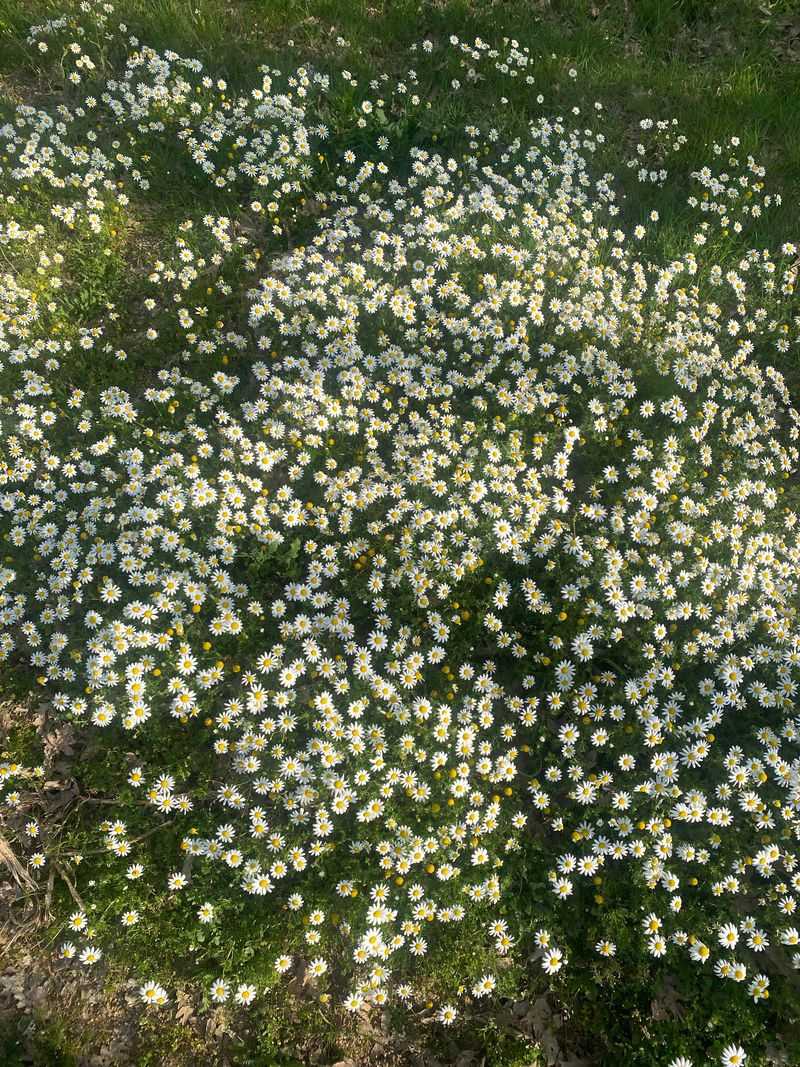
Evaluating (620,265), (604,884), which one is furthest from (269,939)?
(620,265)

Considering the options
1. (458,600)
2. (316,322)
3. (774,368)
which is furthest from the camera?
(774,368)

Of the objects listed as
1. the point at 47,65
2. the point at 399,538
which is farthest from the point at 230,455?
the point at 47,65

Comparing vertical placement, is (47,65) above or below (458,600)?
above

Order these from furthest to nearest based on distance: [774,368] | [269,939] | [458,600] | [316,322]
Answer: [774,368] < [316,322] < [458,600] < [269,939]

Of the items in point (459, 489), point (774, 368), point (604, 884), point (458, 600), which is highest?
point (774, 368)

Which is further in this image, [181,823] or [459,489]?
[459,489]

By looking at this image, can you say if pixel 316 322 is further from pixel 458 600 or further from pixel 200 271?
pixel 458 600
